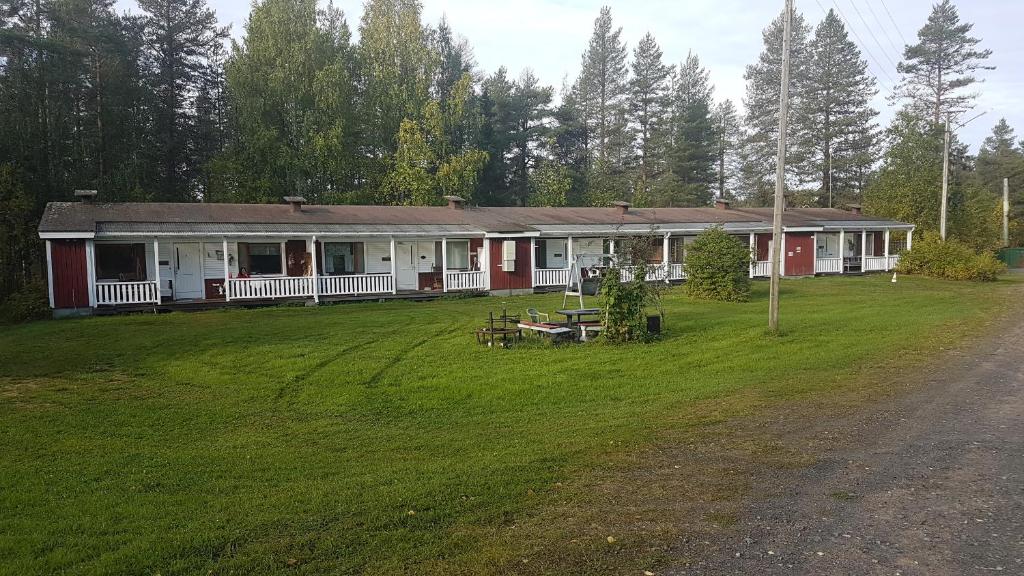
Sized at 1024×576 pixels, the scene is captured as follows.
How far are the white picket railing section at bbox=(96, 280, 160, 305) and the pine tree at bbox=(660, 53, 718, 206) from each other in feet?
124

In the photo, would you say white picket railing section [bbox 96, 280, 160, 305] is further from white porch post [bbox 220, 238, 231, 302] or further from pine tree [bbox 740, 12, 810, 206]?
pine tree [bbox 740, 12, 810, 206]

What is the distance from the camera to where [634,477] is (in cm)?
551

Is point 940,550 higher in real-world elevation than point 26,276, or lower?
lower

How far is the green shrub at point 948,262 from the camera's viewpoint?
29.4m

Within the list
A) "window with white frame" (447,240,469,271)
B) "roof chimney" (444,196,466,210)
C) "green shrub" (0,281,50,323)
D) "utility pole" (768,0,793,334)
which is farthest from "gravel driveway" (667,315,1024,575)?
"roof chimney" (444,196,466,210)

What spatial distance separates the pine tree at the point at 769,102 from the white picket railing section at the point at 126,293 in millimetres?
46712

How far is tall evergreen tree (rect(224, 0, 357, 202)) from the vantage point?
32.5m

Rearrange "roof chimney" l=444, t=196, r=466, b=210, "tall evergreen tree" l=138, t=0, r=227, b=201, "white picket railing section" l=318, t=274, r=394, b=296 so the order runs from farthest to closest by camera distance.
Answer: "tall evergreen tree" l=138, t=0, r=227, b=201
"roof chimney" l=444, t=196, r=466, b=210
"white picket railing section" l=318, t=274, r=394, b=296

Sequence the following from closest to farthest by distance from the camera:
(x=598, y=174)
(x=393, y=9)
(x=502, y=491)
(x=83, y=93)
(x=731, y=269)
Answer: (x=502, y=491) < (x=731, y=269) < (x=83, y=93) < (x=393, y=9) < (x=598, y=174)

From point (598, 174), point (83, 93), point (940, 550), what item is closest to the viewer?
point (940, 550)

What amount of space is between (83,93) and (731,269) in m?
31.6

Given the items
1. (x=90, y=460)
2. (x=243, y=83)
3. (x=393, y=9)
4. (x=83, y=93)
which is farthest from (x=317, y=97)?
(x=90, y=460)

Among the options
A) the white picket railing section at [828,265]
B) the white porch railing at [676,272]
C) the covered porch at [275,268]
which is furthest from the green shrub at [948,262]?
the covered porch at [275,268]

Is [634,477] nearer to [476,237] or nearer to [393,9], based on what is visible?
[476,237]
